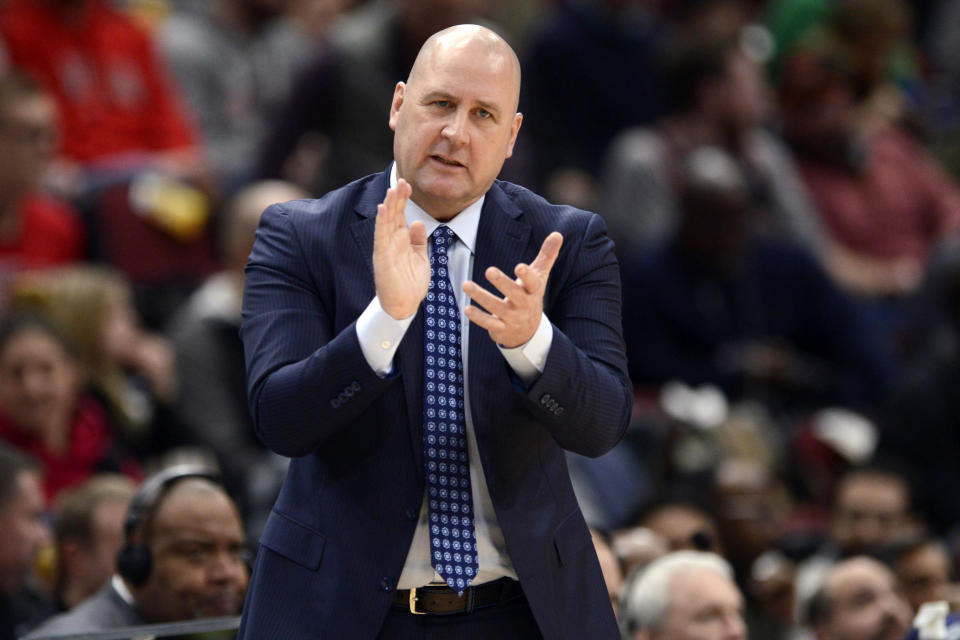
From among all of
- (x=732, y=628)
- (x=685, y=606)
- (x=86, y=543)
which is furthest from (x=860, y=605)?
(x=86, y=543)

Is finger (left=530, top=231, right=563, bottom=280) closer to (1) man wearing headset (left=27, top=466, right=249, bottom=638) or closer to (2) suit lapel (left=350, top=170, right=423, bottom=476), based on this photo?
(2) suit lapel (left=350, top=170, right=423, bottom=476)

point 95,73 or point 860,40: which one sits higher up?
point 860,40

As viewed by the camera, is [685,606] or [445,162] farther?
[685,606]

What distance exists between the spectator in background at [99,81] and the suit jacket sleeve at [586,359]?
4.44 meters

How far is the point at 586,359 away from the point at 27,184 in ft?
14.0

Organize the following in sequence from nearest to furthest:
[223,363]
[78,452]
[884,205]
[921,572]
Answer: [921,572]
[78,452]
[223,363]
[884,205]

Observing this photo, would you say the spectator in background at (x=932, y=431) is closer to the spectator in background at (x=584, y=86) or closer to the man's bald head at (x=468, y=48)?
the spectator in background at (x=584, y=86)

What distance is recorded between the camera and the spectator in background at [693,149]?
7562 millimetres

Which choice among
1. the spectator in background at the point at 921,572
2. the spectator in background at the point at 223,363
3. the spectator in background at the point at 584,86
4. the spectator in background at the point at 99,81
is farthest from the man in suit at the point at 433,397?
the spectator in background at the point at 584,86

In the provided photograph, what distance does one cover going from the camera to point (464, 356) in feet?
8.54

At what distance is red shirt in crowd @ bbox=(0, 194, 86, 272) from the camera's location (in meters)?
6.31

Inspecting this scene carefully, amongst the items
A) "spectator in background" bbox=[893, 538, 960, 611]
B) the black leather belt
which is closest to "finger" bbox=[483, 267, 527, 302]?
the black leather belt

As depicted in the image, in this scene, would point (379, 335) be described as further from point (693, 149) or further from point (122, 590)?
point (693, 149)

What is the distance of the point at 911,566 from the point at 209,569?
105 inches
